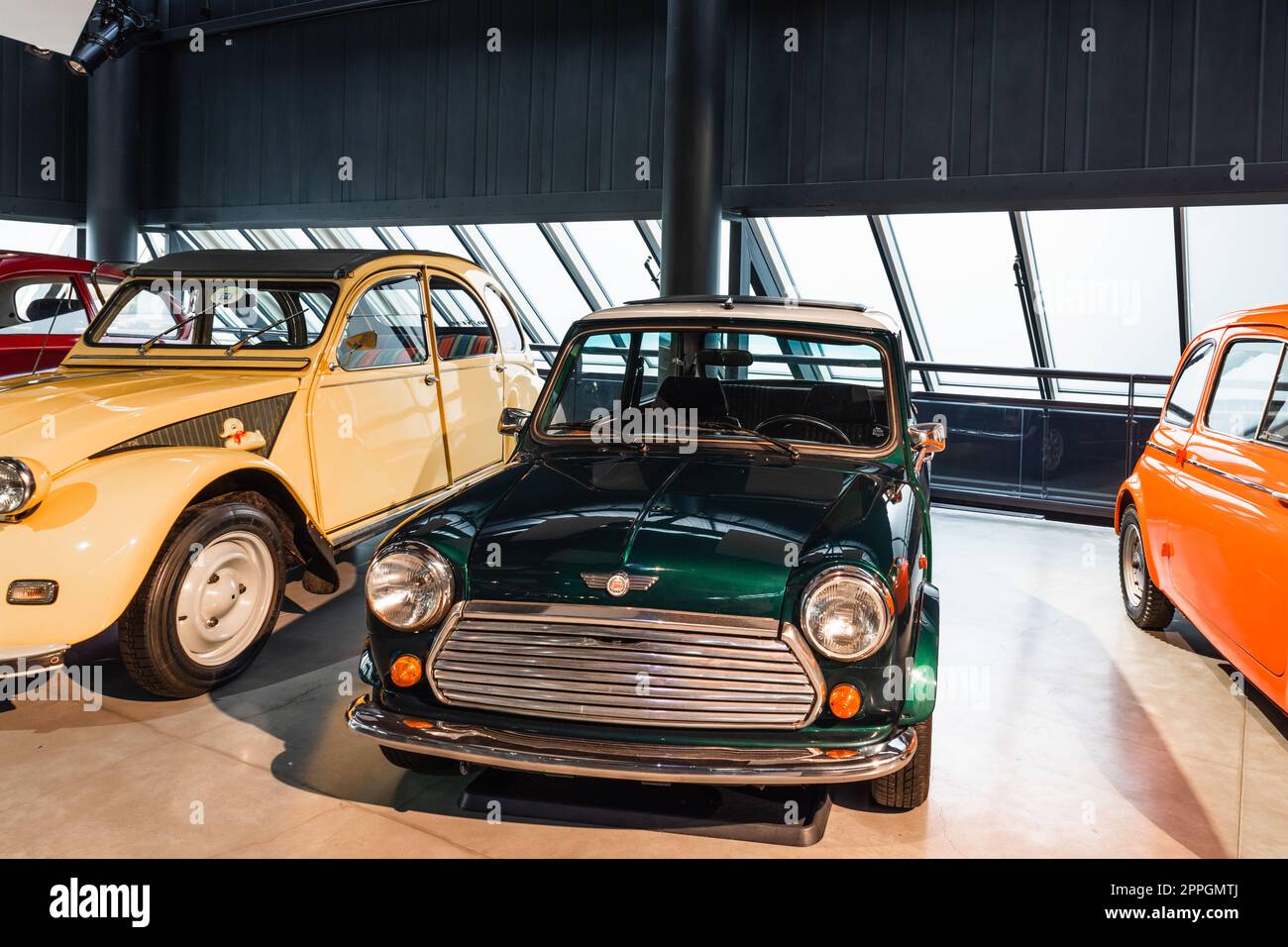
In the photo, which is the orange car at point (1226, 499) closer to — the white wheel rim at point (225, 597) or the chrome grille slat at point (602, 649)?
the chrome grille slat at point (602, 649)

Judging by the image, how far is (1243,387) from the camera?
13.4ft

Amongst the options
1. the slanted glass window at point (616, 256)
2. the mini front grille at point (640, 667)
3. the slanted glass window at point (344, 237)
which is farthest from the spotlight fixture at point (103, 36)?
the mini front grille at point (640, 667)

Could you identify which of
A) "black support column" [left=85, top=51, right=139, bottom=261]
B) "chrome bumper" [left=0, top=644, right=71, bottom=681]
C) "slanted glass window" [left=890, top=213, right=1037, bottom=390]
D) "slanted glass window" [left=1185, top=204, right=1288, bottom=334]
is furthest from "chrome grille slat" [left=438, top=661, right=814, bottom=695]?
"black support column" [left=85, top=51, right=139, bottom=261]

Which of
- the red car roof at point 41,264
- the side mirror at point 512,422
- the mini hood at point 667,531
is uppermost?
the red car roof at point 41,264

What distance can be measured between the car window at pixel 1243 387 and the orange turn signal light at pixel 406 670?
3.24m

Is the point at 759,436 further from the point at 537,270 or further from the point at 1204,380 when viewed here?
the point at 537,270

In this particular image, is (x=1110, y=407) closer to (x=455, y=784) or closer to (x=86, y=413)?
(x=455, y=784)

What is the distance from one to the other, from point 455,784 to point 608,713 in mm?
880

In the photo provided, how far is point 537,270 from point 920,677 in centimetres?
1251

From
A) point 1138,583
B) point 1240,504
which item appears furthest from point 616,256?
point 1240,504

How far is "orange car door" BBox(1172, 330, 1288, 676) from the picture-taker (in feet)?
11.1

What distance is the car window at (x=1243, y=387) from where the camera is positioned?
3.85 meters

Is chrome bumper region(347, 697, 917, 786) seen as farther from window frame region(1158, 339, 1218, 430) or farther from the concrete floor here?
window frame region(1158, 339, 1218, 430)
